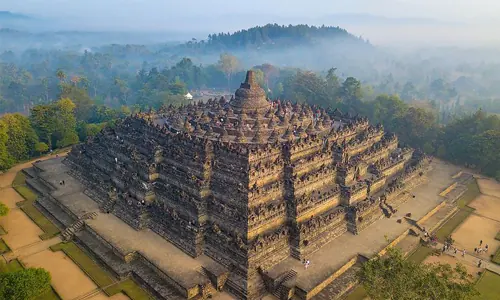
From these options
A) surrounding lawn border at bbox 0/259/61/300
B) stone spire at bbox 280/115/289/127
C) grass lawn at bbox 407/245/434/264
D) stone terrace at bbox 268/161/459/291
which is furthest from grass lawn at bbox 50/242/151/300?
grass lawn at bbox 407/245/434/264

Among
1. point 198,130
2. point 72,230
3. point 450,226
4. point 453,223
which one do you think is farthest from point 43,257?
point 453,223

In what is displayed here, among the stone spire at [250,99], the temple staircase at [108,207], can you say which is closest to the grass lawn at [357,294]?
the stone spire at [250,99]

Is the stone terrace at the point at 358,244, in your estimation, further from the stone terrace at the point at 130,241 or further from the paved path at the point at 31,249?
the paved path at the point at 31,249

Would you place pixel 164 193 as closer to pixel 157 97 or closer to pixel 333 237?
pixel 333 237

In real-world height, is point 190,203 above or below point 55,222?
above

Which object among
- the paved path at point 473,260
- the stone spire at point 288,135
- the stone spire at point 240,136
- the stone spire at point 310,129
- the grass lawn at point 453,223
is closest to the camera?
the paved path at point 473,260

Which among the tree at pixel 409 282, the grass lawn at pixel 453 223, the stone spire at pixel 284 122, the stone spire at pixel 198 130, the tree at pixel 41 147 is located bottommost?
the grass lawn at pixel 453 223

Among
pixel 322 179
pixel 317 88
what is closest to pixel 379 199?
pixel 322 179
